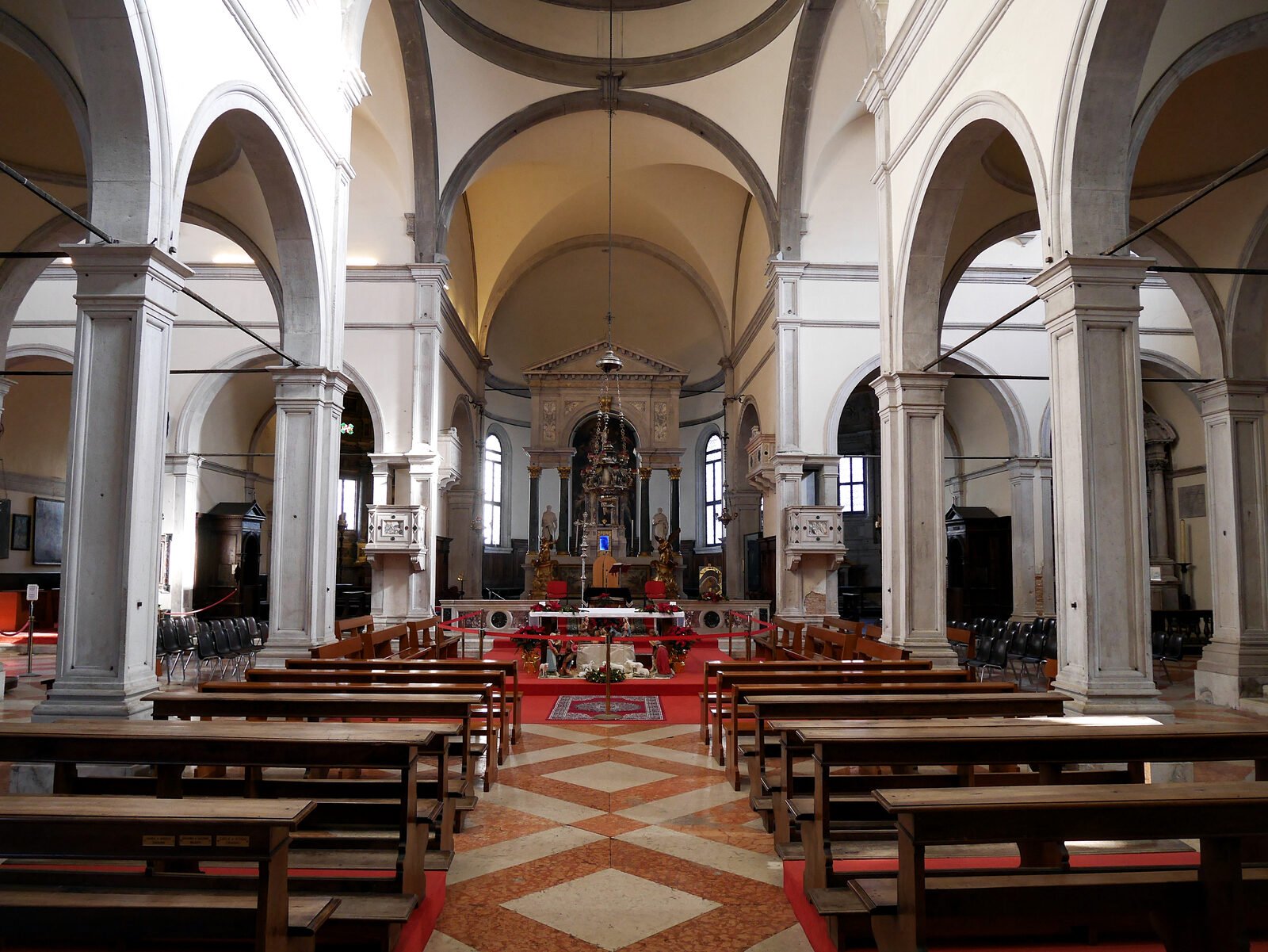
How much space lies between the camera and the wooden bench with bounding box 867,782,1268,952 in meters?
2.28

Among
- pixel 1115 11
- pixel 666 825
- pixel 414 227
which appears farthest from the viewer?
pixel 414 227

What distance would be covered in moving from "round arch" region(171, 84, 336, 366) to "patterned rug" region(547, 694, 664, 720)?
397 cm

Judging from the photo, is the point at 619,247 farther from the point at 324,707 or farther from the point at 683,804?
the point at 324,707

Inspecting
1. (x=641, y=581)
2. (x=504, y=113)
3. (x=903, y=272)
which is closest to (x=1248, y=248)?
(x=903, y=272)

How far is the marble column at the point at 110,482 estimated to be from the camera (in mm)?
4910

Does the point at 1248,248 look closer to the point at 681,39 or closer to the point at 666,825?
the point at 666,825

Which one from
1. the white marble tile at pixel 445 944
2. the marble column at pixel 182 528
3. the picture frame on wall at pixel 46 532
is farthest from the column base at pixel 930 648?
the picture frame on wall at pixel 46 532

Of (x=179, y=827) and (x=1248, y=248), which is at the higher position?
(x=1248, y=248)

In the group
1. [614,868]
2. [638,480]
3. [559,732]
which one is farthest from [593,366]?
[614,868]

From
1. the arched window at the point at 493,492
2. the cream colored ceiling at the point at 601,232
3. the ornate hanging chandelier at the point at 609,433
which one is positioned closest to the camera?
the ornate hanging chandelier at the point at 609,433

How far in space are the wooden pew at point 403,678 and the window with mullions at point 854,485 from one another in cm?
1717

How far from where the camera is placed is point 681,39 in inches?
604

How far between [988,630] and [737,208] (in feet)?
34.9

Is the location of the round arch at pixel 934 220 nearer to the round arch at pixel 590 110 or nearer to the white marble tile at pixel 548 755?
the white marble tile at pixel 548 755
